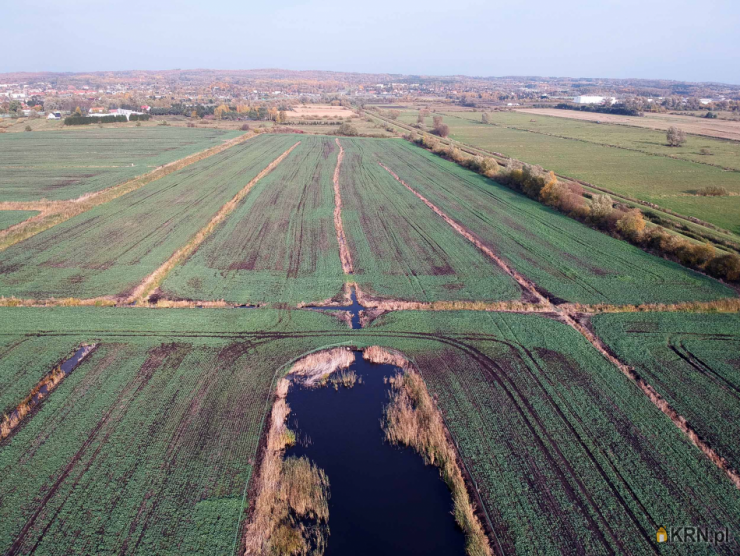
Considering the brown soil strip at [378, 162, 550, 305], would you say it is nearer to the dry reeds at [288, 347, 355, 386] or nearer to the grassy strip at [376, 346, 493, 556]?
the grassy strip at [376, 346, 493, 556]

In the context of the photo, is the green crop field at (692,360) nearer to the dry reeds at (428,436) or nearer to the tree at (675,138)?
the dry reeds at (428,436)

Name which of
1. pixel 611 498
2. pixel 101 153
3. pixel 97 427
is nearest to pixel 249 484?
pixel 97 427

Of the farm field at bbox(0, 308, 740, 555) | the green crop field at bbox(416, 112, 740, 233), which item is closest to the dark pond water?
the farm field at bbox(0, 308, 740, 555)

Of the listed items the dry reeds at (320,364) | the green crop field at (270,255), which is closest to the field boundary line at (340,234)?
the green crop field at (270,255)

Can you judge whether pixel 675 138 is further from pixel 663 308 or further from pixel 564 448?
pixel 564 448

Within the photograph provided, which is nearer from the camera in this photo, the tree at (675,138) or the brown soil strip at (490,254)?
the brown soil strip at (490,254)

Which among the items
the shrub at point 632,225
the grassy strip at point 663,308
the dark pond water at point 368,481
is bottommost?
the dark pond water at point 368,481
